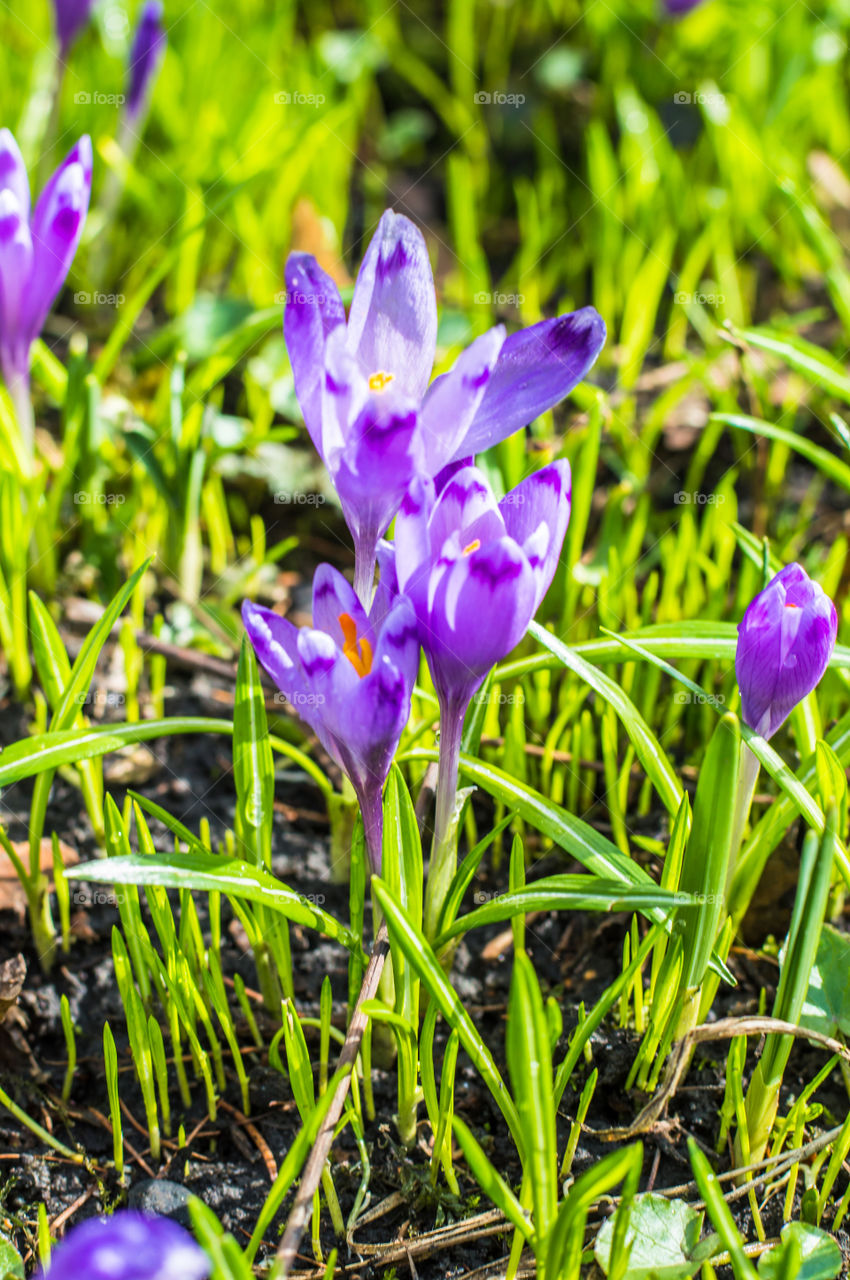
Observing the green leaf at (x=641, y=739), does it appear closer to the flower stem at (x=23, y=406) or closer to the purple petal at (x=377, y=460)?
the purple petal at (x=377, y=460)

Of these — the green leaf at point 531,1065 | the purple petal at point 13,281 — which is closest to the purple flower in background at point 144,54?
the purple petal at point 13,281

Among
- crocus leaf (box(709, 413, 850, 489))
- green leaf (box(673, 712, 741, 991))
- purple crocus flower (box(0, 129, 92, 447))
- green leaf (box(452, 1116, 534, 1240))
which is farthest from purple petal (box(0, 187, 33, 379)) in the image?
green leaf (box(452, 1116, 534, 1240))

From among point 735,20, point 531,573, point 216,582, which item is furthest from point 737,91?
point 531,573

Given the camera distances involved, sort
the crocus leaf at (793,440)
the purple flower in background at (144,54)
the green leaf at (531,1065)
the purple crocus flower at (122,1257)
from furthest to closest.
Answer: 1. the purple flower in background at (144,54)
2. the crocus leaf at (793,440)
3. the green leaf at (531,1065)
4. the purple crocus flower at (122,1257)

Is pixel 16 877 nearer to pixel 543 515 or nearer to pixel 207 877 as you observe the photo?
pixel 207 877

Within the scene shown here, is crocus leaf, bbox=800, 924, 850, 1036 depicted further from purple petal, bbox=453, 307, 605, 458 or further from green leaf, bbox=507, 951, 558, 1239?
purple petal, bbox=453, 307, 605, 458

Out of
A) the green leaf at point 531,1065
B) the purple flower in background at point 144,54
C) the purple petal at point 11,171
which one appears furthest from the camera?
the purple flower in background at point 144,54

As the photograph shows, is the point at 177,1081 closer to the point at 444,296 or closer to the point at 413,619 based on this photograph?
the point at 413,619
